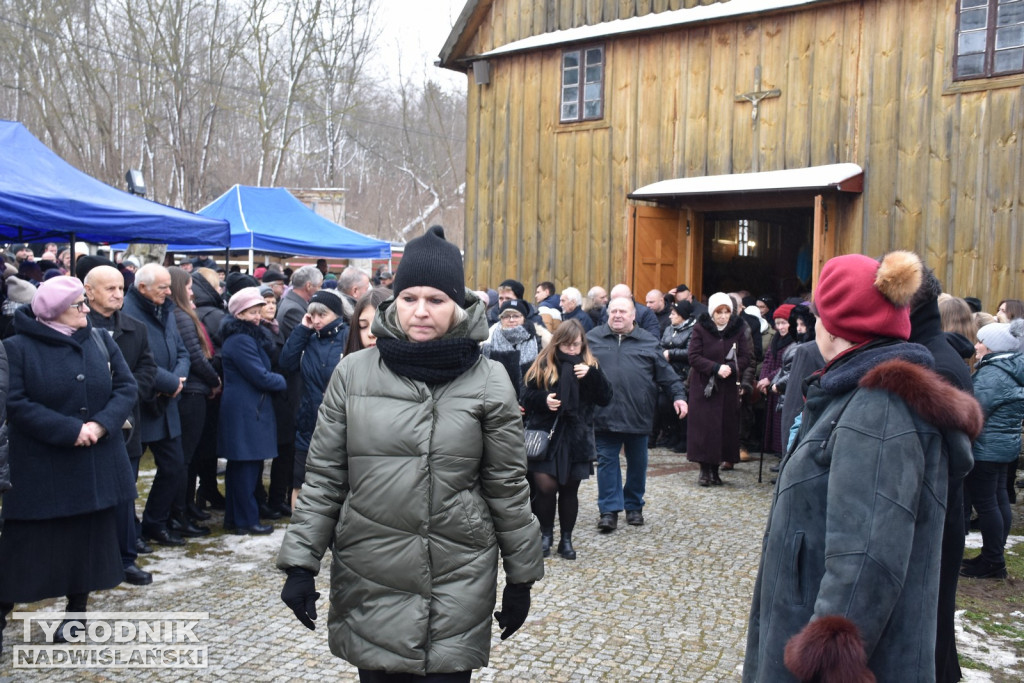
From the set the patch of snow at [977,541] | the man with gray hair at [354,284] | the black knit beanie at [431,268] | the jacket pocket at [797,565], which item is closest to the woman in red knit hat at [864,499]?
the jacket pocket at [797,565]

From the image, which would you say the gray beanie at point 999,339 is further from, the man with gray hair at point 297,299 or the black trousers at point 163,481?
the black trousers at point 163,481

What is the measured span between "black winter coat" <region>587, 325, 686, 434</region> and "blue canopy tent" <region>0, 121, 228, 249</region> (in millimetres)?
5183

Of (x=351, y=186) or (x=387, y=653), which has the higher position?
(x=351, y=186)

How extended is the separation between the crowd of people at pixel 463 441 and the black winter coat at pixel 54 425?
0.01 meters

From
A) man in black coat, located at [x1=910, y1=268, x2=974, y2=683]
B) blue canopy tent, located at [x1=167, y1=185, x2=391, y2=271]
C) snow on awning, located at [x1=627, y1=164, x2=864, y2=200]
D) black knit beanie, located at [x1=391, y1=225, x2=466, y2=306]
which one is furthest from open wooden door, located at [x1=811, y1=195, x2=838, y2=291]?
black knit beanie, located at [x1=391, y1=225, x2=466, y2=306]

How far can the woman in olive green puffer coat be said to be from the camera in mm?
3125

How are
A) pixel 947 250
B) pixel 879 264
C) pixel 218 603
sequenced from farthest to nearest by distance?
pixel 947 250, pixel 218 603, pixel 879 264

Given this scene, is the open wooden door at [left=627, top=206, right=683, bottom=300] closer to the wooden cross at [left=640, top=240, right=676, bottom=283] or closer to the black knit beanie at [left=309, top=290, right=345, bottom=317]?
the wooden cross at [left=640, top=240, right=676, bottom=283]

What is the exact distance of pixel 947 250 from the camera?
12.0 meters

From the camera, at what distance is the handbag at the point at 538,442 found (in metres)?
7.02

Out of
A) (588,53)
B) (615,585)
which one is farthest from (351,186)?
(615,585)

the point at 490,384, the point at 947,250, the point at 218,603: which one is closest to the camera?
the point at 490,384

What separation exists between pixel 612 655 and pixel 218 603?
2473mm

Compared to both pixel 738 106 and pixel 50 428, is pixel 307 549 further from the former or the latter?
pixel 738 106
